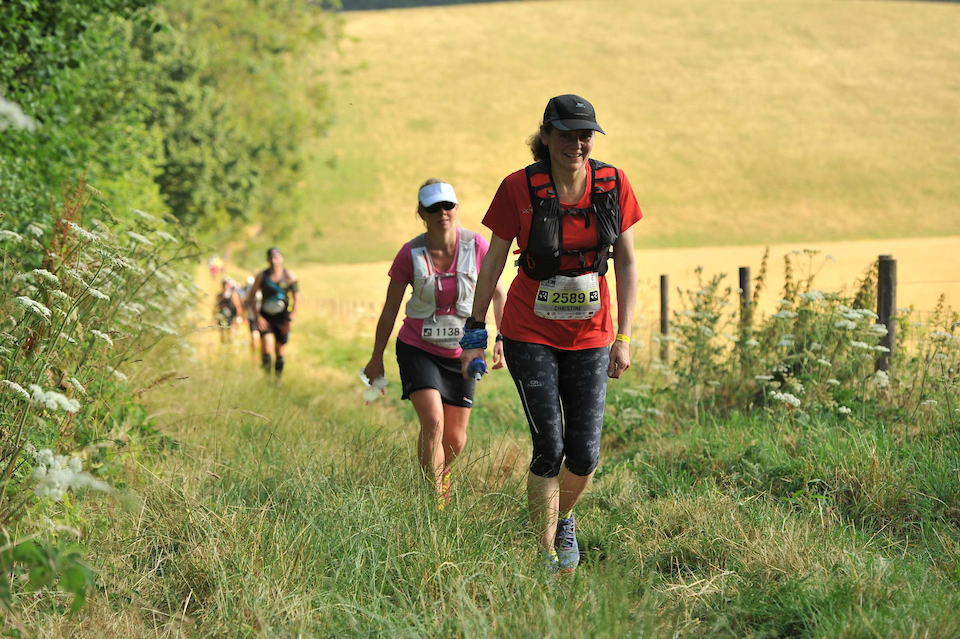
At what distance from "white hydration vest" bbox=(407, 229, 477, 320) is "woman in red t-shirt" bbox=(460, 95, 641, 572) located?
72 centimetres

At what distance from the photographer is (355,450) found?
4691 millimetres

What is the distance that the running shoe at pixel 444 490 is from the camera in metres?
3.87

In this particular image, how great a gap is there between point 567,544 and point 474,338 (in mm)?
1005

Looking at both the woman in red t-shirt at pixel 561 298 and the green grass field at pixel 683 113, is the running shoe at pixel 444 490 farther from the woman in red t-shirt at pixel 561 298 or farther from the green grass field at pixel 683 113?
the green grass field at pixel 683 113

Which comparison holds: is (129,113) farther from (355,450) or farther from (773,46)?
(773,46)

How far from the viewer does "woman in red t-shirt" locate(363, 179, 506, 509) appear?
16.1ft

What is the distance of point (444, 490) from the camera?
409cm

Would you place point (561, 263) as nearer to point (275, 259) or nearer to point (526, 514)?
point (526, 514)

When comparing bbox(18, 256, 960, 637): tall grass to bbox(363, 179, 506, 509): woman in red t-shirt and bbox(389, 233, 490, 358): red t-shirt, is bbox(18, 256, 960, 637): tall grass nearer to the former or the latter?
bbox(363, 179, 506, 509): woman in red t-shirt

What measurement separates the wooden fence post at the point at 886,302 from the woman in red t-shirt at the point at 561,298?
3570 mm

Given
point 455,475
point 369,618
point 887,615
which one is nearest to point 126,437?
point 455,475

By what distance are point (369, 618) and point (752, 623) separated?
4.53 ft

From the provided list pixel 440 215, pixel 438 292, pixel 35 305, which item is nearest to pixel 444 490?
pixel 438 292

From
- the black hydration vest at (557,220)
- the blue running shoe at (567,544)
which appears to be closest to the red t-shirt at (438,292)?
the black hydration vest at (557,220)
